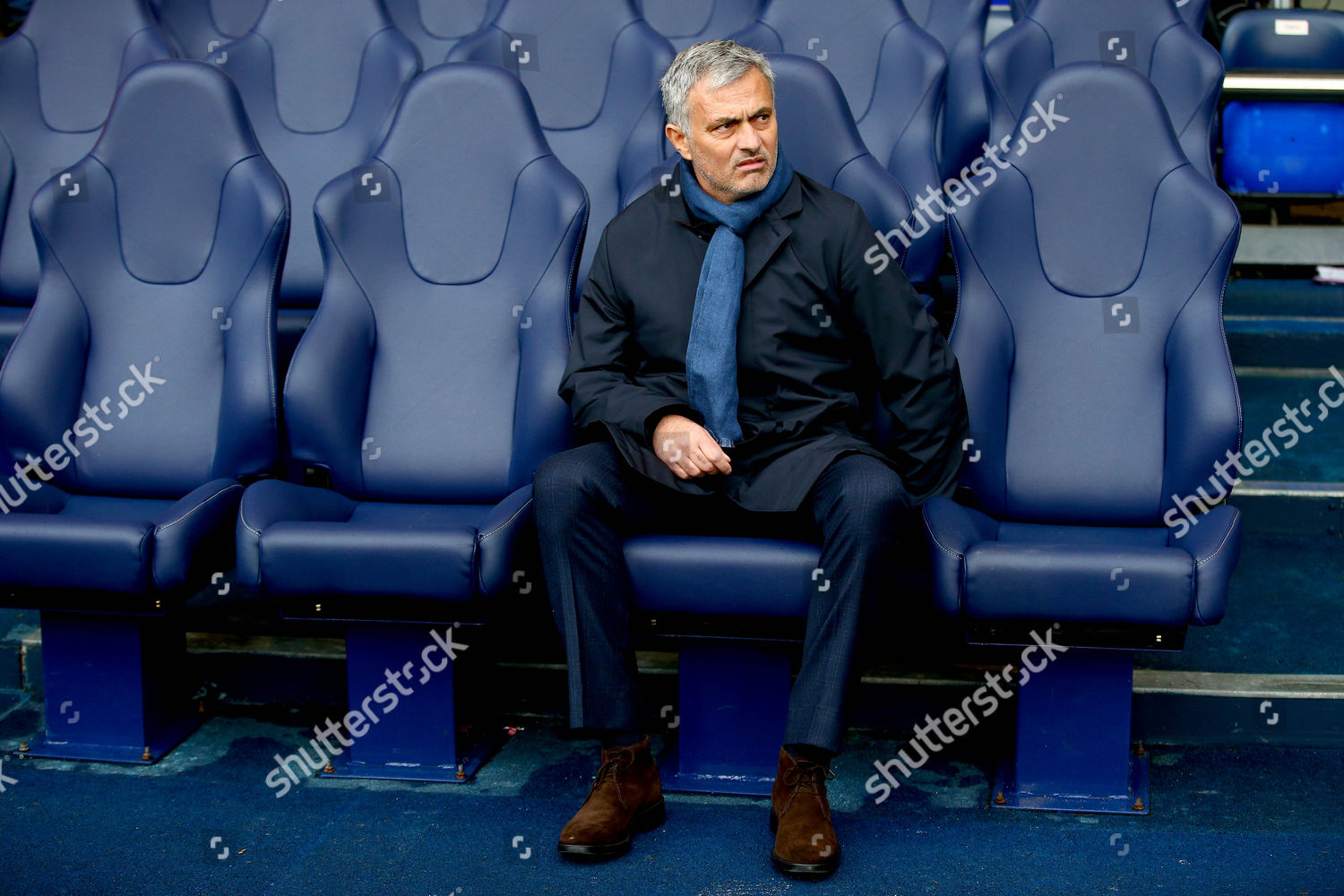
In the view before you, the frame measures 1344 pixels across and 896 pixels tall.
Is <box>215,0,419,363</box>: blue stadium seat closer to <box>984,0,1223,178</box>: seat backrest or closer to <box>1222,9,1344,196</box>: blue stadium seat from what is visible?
<box>984,0,1223,178</box>: seat backrest

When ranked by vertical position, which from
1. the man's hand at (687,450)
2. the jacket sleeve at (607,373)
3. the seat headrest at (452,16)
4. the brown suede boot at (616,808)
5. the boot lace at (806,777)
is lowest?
the brown suede boot at (616,808)

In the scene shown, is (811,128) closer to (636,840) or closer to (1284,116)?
(636,840)

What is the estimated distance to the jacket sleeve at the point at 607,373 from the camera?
1.85 m

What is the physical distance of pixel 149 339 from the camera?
2268 millimetres

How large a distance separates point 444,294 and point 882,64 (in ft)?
3.81

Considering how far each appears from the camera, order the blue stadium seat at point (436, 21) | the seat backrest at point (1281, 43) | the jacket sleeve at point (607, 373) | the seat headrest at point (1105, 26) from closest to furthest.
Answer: the jacket sleeve at point (607, 373) < the seat headrest at point (1105, 26) < the blue stadium seat at point (436, 21) < the seat backrest at point (1281, 43)

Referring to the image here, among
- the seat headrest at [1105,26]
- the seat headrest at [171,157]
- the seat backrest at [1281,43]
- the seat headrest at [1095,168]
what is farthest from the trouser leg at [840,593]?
the seat backrest at [1281,43]

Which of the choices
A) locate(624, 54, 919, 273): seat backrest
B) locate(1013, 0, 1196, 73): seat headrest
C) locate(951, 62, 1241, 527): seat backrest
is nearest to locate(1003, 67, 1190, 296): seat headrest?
locate(951, 62, 1241, 527): seat backrest

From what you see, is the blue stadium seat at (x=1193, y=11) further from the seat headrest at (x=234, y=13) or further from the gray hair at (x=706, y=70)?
the seat headrest at (x=234, y=13)

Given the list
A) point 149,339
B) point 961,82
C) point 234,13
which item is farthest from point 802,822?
point 234,13

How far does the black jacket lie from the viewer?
73.8 inches

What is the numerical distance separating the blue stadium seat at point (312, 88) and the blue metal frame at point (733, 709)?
4.36ft

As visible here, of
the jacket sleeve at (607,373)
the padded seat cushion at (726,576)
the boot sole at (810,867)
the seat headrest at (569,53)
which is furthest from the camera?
the seat headrest at (569,53)

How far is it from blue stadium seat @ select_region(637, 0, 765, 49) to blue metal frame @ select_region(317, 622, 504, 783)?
5.49 feet
